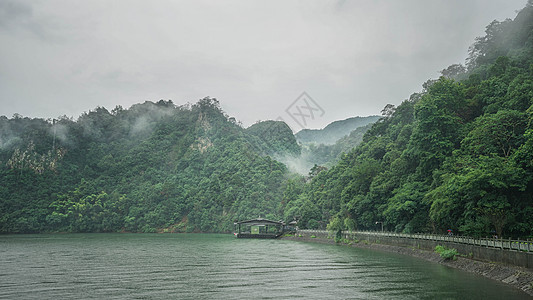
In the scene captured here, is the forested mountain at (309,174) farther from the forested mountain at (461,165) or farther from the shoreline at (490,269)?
the shoreline at (490,269)

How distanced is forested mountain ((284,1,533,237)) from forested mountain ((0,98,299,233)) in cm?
5662

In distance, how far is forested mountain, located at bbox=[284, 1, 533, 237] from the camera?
33.9m

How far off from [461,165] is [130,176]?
13387 cm

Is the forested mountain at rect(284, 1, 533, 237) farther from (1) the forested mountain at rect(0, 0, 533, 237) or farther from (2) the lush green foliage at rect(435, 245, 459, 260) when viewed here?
A: (2) the lush green foliage at rect(435, 245, 459, 260)

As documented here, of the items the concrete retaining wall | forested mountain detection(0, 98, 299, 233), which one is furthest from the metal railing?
forested mountain detection(0, 98, 299, 233)

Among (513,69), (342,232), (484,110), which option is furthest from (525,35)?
(342,232)

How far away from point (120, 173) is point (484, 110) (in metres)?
133

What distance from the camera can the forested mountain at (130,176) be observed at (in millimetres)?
125188

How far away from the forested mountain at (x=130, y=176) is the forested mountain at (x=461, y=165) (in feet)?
186

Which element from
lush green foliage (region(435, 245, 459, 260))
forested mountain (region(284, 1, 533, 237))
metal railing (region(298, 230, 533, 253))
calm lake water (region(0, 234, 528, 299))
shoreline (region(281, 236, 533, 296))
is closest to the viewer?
calm lake water (region(0, 234, 528, 299))

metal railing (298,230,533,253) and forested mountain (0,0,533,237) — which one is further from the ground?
forested mountain (0,0,533,237)

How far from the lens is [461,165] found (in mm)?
42531

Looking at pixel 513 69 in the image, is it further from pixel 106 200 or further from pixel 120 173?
pixel 120 173

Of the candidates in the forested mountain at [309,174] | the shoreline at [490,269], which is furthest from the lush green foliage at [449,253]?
the forested mountain at [309,174]
